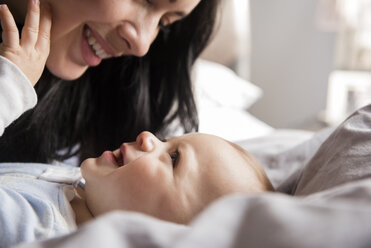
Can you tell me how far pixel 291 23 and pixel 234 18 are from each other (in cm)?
97

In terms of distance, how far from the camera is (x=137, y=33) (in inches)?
38.8

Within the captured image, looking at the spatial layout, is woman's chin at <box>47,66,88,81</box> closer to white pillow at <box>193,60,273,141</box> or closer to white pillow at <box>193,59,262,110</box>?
white pillow at <box>193,60,273,141</box>

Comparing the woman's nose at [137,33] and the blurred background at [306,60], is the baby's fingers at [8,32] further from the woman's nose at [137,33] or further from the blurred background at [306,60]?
the blurred background at [306,60]

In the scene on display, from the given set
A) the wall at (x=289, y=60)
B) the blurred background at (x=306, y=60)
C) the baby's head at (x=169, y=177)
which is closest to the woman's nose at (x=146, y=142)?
the baby's head at (x=169, y=177)

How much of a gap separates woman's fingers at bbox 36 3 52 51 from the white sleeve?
124 millimetres

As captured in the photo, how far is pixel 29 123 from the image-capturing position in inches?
44.0

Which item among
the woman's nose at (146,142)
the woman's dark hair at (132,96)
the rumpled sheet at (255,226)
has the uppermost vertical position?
the rumpled sheet at (255,226)

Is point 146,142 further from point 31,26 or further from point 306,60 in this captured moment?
point 306,60

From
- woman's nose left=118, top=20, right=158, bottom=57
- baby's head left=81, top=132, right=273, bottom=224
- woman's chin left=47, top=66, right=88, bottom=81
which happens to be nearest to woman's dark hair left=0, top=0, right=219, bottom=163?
woman's chin left=47, top=66, right=88, bottom=81

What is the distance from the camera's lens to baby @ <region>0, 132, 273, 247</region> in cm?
71

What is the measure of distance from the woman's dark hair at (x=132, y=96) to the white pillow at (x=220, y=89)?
471mm

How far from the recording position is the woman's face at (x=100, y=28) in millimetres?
924

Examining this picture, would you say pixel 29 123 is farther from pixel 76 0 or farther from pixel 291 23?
pixel 291 23

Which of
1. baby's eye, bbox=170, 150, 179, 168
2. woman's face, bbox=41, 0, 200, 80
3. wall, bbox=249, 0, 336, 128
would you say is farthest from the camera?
wall, bbox=249, 0, 336, 128
